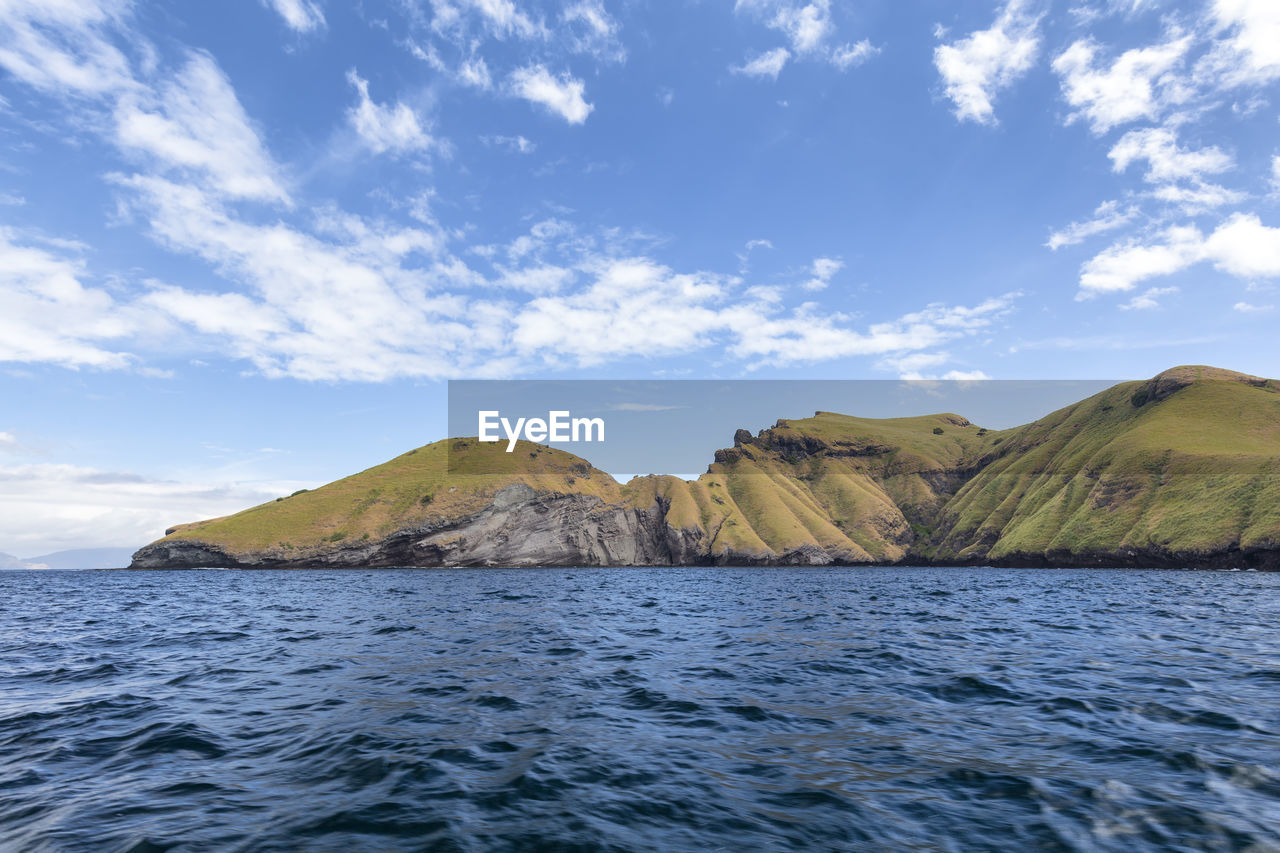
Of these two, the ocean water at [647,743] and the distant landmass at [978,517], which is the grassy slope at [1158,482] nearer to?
the distant landmass at [978,517]

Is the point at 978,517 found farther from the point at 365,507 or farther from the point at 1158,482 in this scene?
the point at 365,507

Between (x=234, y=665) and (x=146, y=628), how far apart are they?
1656cm

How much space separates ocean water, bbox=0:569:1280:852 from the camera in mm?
7770

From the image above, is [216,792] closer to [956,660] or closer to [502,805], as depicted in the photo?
[502,805]

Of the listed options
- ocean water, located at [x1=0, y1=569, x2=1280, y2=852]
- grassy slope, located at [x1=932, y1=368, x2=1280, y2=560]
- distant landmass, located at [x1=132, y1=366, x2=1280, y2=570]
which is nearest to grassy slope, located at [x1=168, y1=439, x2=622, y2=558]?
distant landmass, located at [x1=132, y1=366, x2=1280, y2=570]

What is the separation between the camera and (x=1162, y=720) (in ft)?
40.9

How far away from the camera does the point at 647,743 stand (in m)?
11.6

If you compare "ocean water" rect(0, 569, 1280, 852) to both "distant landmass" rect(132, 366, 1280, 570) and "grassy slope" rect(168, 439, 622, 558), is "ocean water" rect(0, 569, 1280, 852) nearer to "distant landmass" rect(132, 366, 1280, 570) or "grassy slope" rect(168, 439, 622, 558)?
"distant landmass" rect(132, 366, 1280, 570)

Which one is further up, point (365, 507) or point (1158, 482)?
point (365, 507)

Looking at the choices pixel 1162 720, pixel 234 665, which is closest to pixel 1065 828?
pixel 1162 720

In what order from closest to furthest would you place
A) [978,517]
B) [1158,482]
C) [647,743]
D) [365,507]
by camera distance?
→ [647,743] → [1158,482] → [365,507] → [978,517]

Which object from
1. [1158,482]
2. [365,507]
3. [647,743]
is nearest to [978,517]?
[1158,482]

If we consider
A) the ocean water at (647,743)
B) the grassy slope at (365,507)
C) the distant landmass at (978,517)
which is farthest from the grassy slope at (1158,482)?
the grassy slope at (365,507)

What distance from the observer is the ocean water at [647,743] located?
7.77 meters
